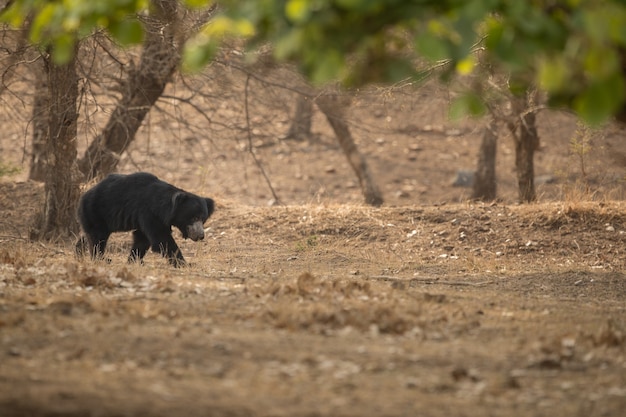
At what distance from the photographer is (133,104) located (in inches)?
551

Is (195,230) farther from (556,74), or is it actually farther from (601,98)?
(601,98)

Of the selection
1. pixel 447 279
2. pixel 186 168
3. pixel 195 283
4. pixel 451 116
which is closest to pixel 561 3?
pixel 451 116

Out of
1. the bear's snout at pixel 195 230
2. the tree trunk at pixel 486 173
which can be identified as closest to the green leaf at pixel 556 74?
the bear's snout at pixel 195 230

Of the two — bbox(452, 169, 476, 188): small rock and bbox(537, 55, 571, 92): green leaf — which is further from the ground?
bbox(452, 169, 476, 188): small rock

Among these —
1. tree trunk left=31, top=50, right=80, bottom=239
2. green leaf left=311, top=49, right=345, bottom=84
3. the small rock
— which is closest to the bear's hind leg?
tree trunk left=31, top=50, right=80, bottom=239

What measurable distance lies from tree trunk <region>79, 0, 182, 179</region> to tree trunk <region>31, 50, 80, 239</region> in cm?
101

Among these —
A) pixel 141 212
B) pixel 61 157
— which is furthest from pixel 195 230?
pixel 61 157

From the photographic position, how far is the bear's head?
34.1 ft

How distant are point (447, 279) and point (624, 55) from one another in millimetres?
4261

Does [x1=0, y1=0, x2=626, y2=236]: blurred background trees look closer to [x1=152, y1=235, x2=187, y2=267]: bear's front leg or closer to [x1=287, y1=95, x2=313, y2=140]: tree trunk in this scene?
[x1=152, y1=235, x2=187, y2=267]: bear's front leg

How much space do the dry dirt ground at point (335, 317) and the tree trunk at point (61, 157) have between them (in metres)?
0.51

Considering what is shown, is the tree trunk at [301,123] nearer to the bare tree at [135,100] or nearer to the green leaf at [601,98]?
the bare tree at [135,100]

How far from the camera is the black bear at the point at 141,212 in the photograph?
10297mm

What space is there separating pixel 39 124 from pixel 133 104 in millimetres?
2502
